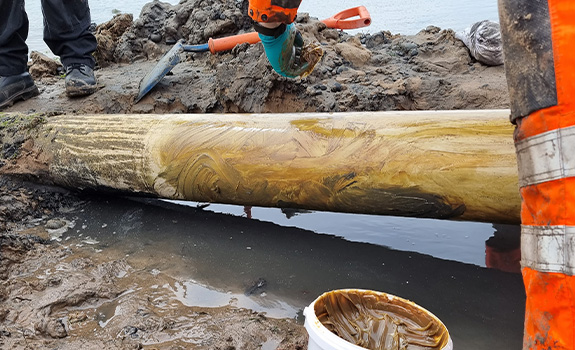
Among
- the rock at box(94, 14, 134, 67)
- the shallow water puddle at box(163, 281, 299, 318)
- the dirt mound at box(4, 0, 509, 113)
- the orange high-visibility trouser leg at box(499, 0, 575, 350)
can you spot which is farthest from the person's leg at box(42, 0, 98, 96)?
the orange high-visibility trouser leg at box(499, 0, 575, 350)

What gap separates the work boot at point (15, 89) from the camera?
410cm

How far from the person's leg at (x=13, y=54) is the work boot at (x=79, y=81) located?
1.31ft

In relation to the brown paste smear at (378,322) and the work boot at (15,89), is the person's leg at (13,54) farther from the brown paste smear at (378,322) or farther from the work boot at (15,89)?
the brown paste smear at (378,322)

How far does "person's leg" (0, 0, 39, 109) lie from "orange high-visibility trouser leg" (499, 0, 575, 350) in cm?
415

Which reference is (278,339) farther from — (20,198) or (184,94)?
(184,94)

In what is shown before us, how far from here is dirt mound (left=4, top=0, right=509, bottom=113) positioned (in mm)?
3621

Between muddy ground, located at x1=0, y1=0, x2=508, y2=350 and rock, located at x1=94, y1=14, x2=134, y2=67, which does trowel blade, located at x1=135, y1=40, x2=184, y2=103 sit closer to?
muddy ground, located at x1=0, y1=0, x2=508, y2=350

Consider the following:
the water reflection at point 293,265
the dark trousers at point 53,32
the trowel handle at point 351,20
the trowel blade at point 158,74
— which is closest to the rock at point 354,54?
the trowel handle at point 351,20

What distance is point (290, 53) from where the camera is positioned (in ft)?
8.90

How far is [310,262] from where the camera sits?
227 cm

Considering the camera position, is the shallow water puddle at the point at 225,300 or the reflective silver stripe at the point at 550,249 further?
the shallow water puddle at the point at 225,300

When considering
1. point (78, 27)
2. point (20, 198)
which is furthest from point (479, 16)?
point (20, 198)

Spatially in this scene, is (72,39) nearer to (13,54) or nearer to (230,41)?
(13,54)

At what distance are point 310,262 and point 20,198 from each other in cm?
187
